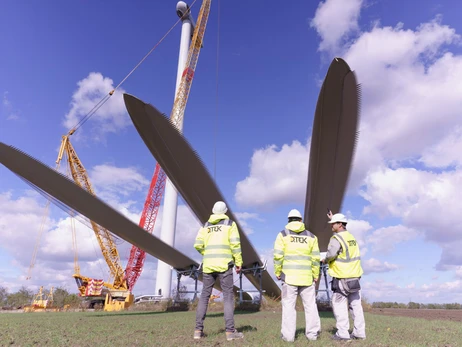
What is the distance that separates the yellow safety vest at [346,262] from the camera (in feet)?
17.9

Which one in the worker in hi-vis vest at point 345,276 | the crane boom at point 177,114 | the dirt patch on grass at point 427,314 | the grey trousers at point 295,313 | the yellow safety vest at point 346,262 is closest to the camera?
the grey trousers at point 295,313

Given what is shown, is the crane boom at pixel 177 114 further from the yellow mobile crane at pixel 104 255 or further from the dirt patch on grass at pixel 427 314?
the dirt patch on grass at pixel 427 314

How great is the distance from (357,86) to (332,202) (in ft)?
14.8

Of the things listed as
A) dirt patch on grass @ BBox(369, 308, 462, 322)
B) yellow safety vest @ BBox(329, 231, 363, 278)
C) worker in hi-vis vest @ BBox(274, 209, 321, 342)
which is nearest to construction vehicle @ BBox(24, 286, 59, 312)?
dirt patch on grass @ BBox(369, 308, 462, 322)

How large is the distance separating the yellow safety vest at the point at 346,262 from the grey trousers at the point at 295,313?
0.49 metres

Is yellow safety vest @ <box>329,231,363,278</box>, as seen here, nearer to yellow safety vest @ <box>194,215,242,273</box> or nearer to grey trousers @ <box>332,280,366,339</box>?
grey trousers @ <box>332,280,366,339</box>

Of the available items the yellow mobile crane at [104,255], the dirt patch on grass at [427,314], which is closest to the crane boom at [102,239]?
the yellow mobile crane at [104,255]

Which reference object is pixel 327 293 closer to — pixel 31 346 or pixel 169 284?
pixel 31 346

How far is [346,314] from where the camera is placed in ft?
17.4

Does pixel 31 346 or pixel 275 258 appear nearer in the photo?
pixel 31 346

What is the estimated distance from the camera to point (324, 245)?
1562 cm

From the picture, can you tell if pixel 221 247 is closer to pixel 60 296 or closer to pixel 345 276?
pixel 345 276

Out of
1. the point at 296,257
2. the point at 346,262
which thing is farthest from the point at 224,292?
the point at 346,262

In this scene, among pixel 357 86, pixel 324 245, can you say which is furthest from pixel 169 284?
pixel 357 86
